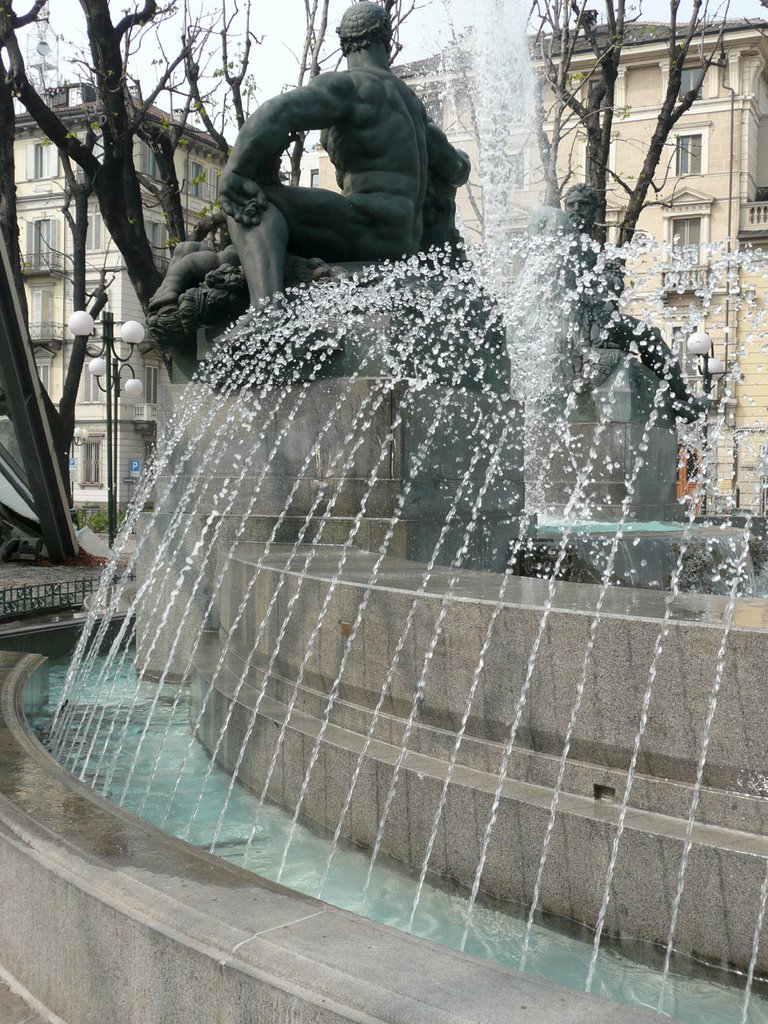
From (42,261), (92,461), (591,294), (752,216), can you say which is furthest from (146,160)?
(591,294)

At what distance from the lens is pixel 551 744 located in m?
3.57

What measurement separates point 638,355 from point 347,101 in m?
6.92

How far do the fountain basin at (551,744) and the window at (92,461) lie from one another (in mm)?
52422

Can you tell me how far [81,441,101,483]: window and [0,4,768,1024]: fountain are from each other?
49189mm

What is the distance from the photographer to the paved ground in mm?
2592

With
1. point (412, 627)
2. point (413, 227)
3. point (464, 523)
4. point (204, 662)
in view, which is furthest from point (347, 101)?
point (412, 627)

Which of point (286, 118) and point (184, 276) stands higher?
point (286, 118)

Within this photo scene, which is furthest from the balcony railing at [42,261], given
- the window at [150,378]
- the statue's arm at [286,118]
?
the statue's arm at [286,118]

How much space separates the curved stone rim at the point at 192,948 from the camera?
6.41ft

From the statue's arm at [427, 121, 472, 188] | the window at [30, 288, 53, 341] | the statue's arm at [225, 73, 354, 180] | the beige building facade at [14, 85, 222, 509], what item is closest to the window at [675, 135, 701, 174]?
the beige building facade at [14, 85, 222, 509]

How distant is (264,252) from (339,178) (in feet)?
3.86

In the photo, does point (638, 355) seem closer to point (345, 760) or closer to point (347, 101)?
point (347, 101)

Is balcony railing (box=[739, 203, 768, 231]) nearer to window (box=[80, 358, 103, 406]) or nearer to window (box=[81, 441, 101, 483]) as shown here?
window (box=[80, 358, 103, 406])

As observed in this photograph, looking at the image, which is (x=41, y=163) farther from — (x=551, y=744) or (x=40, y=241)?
(x=551, y=744)
